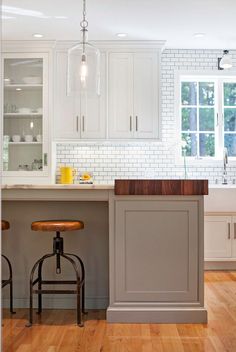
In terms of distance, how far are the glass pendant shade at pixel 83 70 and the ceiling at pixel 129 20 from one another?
82 cm

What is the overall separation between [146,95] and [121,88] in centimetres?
30

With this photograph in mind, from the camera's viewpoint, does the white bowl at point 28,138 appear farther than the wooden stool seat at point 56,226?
Yes

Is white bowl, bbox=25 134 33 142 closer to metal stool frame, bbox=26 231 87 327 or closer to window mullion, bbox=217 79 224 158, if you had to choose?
metal stool frame, bbox=26 231 87 327

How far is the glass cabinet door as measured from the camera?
17.7 feet

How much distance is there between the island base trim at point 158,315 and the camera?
332 cm

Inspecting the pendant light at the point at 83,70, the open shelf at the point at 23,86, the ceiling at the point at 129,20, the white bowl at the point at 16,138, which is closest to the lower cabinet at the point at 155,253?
the pendant light at the point at 83,70

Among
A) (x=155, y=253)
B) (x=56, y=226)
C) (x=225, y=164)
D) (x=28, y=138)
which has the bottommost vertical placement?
(x=155, y=253)

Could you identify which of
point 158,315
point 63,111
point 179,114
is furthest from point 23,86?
point 158,315

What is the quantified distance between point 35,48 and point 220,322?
368 cm

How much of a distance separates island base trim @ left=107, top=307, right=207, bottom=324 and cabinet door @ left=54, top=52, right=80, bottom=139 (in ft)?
8.48

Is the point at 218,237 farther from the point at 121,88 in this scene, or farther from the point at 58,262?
the point at 58,262

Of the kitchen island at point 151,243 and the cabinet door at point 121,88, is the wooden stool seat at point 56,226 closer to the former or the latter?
the kitchen island at point 151,243

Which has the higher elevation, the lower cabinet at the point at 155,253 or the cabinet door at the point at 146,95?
the cabinet door at the point at 146,95

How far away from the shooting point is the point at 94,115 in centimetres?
545
